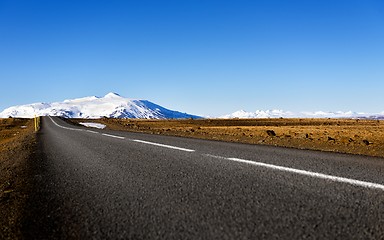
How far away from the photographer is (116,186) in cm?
473

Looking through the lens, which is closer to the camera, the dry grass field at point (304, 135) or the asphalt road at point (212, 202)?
the asphalt road at point (212, 202)

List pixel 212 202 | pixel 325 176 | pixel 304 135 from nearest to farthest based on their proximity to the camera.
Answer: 1. pixel 212 202
2. pixel 325 176
3. pixel 304 135

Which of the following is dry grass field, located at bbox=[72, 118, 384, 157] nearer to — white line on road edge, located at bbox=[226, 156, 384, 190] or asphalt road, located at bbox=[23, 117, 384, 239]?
white line on road edge, located at bbox=[226, 156, 384, 190]

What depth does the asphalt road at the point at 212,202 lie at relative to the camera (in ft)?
8.99

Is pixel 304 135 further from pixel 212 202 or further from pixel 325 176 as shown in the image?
pixel 212 202

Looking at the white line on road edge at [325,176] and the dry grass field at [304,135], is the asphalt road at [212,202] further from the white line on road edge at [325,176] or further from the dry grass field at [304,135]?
the dry grass field at [304,135]

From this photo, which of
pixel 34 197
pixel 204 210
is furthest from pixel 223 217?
pixel 34 197

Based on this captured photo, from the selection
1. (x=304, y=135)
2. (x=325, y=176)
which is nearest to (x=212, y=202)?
(x=325, y=176)

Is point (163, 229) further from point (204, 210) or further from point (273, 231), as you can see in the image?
point (273, 231)

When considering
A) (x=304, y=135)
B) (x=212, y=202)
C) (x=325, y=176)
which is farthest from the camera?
(x=304, y=135)

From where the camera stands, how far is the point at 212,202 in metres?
3.58

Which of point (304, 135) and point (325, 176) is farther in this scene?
point (304, 135)

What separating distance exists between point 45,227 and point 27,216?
0.56 meters

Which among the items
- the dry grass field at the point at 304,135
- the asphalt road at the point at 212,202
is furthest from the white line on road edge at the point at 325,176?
the dry grass field at the point at 304,135
